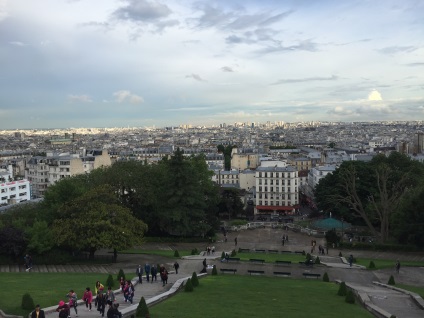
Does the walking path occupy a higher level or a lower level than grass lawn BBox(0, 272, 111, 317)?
lower

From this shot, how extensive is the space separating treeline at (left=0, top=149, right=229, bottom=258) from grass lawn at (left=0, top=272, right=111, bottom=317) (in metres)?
5.08

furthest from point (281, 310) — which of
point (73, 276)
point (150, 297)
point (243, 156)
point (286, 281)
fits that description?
point (243, 156)

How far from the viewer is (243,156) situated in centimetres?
14212

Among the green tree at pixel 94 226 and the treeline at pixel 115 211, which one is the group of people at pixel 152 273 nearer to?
the green tree at pixel 94 226

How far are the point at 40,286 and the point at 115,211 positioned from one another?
43.0ft

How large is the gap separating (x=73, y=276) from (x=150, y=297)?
8917 mm

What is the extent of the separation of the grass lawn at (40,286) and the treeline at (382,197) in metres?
31.1

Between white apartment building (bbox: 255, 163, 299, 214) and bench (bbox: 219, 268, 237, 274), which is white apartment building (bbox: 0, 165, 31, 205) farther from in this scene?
bench (bbox: 219, 268, 237, 274)

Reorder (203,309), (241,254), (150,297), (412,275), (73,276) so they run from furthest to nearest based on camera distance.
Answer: (241,254)
(412,275)
(73,276)
(150,297)
(203,309)

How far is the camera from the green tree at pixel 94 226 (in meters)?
37.8

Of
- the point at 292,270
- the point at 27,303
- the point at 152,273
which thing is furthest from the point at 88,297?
the point at 292,270

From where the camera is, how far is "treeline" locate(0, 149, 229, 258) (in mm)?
37969

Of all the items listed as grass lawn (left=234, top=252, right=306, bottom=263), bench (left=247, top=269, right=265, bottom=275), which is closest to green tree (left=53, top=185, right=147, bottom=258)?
grass lawn (left=234, top=252, right=306, bottom=263)

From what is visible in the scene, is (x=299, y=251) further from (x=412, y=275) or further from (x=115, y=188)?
(x=115, y=188)
